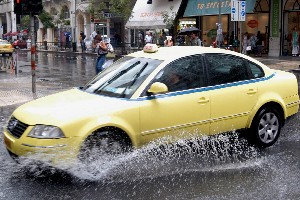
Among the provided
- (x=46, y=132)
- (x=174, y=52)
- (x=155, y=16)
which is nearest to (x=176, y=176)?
(x=46, y=132)

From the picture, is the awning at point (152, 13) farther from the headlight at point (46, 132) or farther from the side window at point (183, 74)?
the headlight at point (46, 132)

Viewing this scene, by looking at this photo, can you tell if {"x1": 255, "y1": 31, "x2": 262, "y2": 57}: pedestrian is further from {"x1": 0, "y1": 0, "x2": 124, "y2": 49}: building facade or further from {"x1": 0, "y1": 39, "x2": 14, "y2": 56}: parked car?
{"x1": 0, "y1": 39, "x2": 14, "y2": 56}: parked car

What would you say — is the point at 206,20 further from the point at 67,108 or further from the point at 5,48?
the point at 67,108

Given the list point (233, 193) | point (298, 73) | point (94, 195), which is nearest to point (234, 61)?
point (233, 193)

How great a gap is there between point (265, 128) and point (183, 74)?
1.67 metres

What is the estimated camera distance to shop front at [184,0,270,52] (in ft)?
95.2

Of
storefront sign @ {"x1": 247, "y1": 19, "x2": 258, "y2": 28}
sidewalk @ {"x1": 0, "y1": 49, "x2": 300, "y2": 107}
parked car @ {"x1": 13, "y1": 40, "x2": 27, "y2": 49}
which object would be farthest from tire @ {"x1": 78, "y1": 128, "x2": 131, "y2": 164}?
parked car @ {"x1": 13, "y1": 40, "x2": 27, "y2": 49}

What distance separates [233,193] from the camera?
516 cm

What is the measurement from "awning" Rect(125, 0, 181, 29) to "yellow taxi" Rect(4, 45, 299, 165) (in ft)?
87.8

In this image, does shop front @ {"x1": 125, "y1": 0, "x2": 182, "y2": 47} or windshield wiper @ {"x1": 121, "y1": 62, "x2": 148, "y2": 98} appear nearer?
windshield wiper @ {"x1": 121, "y1": 62, "x2": 148, "y2": 98}

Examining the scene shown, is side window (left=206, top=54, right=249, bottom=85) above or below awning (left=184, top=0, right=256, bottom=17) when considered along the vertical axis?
below

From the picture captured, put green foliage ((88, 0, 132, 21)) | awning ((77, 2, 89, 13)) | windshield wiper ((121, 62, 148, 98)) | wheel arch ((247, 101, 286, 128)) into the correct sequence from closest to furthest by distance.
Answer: windshield wiper ((121, 62, 148, 98))
wheel arch ((247, 101, 286, 128))
green foliage ((88, 0, 132, 21))
awning ((77, 2, 89, 13))

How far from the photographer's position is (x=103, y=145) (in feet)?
18.4

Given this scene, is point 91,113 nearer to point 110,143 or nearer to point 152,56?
point 110,143
